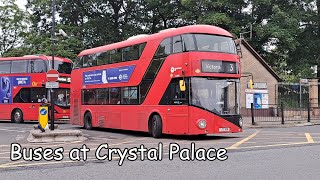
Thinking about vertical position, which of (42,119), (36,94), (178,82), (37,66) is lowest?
(42,119)

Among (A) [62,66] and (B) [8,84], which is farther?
(B) [8,84]

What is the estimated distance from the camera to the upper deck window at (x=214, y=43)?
1597 centimetres

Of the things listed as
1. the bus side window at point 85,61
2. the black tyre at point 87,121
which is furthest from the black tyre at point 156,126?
the bus side window at point 85,61

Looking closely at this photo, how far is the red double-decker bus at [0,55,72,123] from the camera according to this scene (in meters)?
29.1

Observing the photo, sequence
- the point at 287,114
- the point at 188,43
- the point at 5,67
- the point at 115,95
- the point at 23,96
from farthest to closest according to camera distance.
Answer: the point at 287,114, the point at 5,67, the point at 23,96, the point at 115,95, the point at 188,43

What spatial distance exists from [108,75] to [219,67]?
6688mm

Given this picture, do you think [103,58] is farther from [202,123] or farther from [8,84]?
[8,84]

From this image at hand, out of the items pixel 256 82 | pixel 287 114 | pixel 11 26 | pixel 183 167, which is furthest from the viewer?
pixel 11 26

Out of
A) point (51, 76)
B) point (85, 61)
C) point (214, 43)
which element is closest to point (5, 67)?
point (85, 61)

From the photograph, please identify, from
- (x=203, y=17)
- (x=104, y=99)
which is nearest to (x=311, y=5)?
(x=203, y=17)

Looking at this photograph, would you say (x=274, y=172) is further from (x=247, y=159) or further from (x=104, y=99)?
(x=104, y=99)

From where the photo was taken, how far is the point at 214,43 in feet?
53.2

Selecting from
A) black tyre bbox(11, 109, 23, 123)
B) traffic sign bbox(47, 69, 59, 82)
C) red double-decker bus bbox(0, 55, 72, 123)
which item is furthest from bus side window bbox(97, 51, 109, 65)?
black tyre bbox(11, 109, 23, 123)

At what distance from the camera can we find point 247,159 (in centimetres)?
1079
